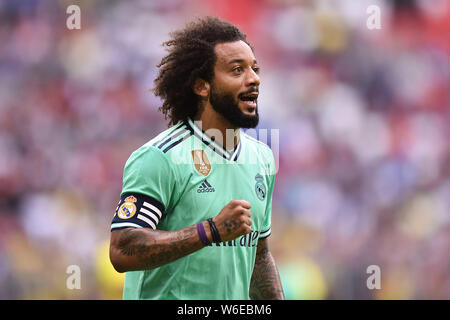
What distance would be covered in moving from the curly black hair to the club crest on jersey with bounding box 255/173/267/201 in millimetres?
539

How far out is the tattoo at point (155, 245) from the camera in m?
2.88

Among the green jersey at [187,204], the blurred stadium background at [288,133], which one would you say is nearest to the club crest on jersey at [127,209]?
the green jersey at [187,204]

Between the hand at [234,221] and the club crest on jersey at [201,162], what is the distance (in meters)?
0.43

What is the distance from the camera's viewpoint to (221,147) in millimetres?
3412

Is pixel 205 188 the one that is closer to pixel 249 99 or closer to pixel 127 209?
pixel 127 209

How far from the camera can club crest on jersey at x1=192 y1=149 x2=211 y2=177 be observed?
323 cm

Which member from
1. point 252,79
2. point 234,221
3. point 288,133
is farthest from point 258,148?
point 288,133

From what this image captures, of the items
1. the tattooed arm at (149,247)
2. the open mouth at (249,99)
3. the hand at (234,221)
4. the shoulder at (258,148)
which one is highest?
the open mouth at (249,99)

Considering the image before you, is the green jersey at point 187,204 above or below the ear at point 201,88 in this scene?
below

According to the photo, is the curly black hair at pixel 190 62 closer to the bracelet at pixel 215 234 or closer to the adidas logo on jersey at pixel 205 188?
the adidas logo on jersey at pixel 205 188

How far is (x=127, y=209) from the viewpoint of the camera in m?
2.95

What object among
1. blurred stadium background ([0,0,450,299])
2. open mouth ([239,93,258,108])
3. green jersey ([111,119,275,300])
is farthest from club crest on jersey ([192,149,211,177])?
blurred stadium background ([0,0,450,299])
